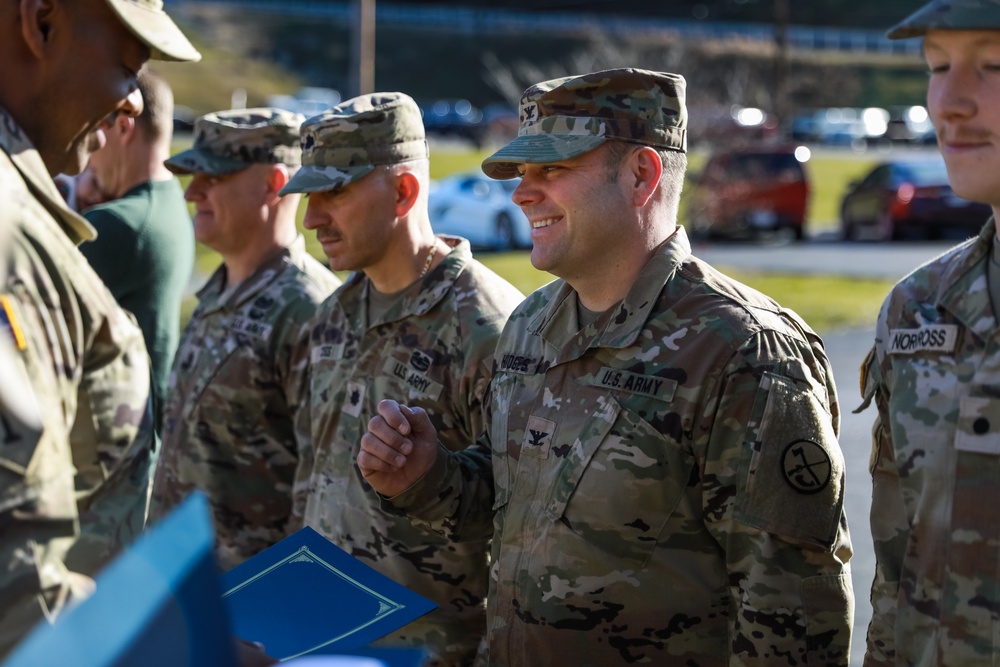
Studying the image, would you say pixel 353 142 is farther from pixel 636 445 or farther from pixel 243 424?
pixel 636 445

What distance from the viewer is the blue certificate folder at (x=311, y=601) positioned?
100 inches

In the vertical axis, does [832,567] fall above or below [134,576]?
below

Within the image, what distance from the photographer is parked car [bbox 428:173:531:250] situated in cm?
2008

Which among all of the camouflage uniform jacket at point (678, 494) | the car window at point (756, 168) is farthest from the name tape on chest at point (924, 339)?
the car window at point (756, 168)

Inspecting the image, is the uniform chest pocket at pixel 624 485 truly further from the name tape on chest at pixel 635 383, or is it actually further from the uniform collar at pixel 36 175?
the uniform collar at pixel 36 175

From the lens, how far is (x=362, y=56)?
65.2ft

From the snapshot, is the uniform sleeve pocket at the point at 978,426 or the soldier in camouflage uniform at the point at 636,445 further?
the soldier in camouflage uniform at the point at 636,445

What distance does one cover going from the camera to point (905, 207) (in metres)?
22.3

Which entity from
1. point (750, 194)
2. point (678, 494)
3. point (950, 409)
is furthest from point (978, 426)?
point (750, 194)

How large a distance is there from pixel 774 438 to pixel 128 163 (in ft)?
10.8

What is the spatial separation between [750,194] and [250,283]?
18.0 m

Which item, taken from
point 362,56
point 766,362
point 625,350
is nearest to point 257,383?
point 625,350

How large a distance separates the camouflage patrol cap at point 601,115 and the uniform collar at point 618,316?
0.94 feet

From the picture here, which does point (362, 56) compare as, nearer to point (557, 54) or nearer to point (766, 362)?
point (766, 362)
